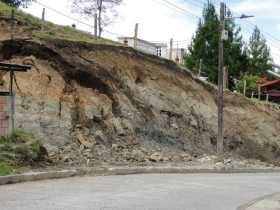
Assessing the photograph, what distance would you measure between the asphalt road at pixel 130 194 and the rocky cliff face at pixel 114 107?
182 inches

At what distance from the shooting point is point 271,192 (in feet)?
61.8

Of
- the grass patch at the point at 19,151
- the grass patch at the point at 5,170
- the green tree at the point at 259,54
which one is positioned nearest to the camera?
the grass patch at the point at 5,170

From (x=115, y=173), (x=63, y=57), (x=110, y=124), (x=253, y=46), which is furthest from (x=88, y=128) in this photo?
(x=253, y=46)

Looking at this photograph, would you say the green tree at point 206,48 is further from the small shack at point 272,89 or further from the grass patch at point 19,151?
the grass patch at point 19,151

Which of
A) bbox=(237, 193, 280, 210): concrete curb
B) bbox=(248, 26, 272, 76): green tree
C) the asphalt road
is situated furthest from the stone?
bbox=(248, 26, 272, 76): green tree

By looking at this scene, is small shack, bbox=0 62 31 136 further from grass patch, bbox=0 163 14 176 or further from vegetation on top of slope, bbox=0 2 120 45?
vegetation on top of slope, bbox=0 2 120 45

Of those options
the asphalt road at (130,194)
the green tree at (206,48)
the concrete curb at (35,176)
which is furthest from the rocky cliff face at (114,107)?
the green tree at (206,48)

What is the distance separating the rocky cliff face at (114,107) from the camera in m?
24.6

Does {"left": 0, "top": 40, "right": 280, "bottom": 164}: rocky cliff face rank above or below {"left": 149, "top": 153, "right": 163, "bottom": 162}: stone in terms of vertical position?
above

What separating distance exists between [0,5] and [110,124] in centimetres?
888

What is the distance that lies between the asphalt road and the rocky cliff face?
4.62 m

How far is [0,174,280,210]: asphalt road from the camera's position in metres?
12.7

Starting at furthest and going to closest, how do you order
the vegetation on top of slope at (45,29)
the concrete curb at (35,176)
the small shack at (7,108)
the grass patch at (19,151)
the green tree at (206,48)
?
the green tree at (206,48) < the vegetation on top of slope at (45,29) < the small shack at (7,108) < the grass patch at (19,151) < the concrete curb at (35,176)

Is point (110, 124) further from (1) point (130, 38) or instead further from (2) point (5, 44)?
(1) point (130, 38)
